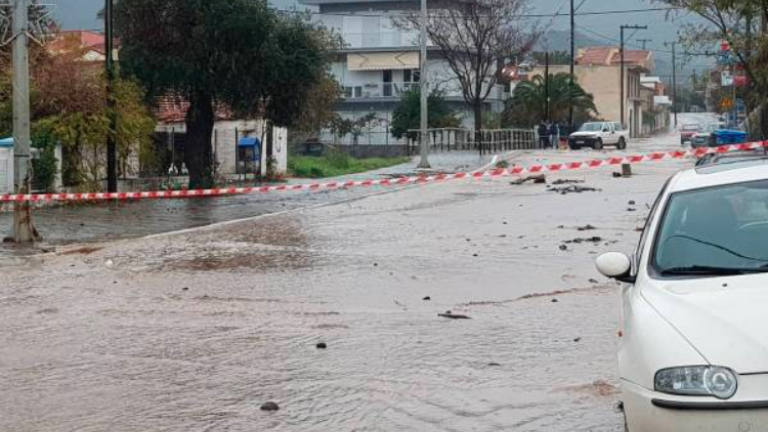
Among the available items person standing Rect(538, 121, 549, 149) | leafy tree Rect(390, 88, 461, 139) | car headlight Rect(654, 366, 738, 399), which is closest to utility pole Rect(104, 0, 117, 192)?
car headlight Rect(654, 366, 738, 399)

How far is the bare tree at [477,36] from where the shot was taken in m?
66.3

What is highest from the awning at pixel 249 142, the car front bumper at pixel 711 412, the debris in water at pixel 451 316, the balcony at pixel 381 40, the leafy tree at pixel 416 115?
the balcony at pixel 381 40

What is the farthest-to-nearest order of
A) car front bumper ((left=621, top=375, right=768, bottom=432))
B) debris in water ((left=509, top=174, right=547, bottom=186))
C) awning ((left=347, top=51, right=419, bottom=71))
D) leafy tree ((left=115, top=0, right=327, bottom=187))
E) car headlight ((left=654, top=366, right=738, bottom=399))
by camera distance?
1. awning ((left=347, top=51, right=419, bottom=71))
2. debris in water ((left=509, top=174, right=547, bottom=186))
3. leafy tree ((left=115, top=0, right=327, bottom=187))
4. car headlight ((left=654, top=366, right=738, bottom=399))
5. car front bumper ((left=621, top=375, right=768, bottom=432))

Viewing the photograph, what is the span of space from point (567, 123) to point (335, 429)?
71.6m

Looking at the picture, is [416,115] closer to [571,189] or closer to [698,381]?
[571,189]

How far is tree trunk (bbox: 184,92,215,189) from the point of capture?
105ft

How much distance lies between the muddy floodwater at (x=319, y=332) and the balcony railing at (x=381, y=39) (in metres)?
63.1

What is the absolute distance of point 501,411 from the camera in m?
7.44

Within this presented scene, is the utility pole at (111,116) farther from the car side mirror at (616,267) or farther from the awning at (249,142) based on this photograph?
the car side mirror at (616,267)

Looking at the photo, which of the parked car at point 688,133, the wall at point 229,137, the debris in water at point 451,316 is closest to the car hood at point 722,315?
the debris in water at point 451,316

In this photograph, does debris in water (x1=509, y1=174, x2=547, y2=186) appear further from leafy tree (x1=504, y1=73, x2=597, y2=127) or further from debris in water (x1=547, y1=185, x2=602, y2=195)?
leafy tree (x1=504, y1=73, x2=597, y2=127)

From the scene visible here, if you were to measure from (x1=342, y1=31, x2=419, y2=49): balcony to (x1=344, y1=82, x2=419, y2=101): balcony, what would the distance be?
9.22ft

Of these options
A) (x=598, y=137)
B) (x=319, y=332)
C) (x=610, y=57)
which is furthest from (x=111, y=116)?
(x=610, y=57)

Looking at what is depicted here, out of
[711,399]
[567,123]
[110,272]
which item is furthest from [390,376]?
[567,123]
